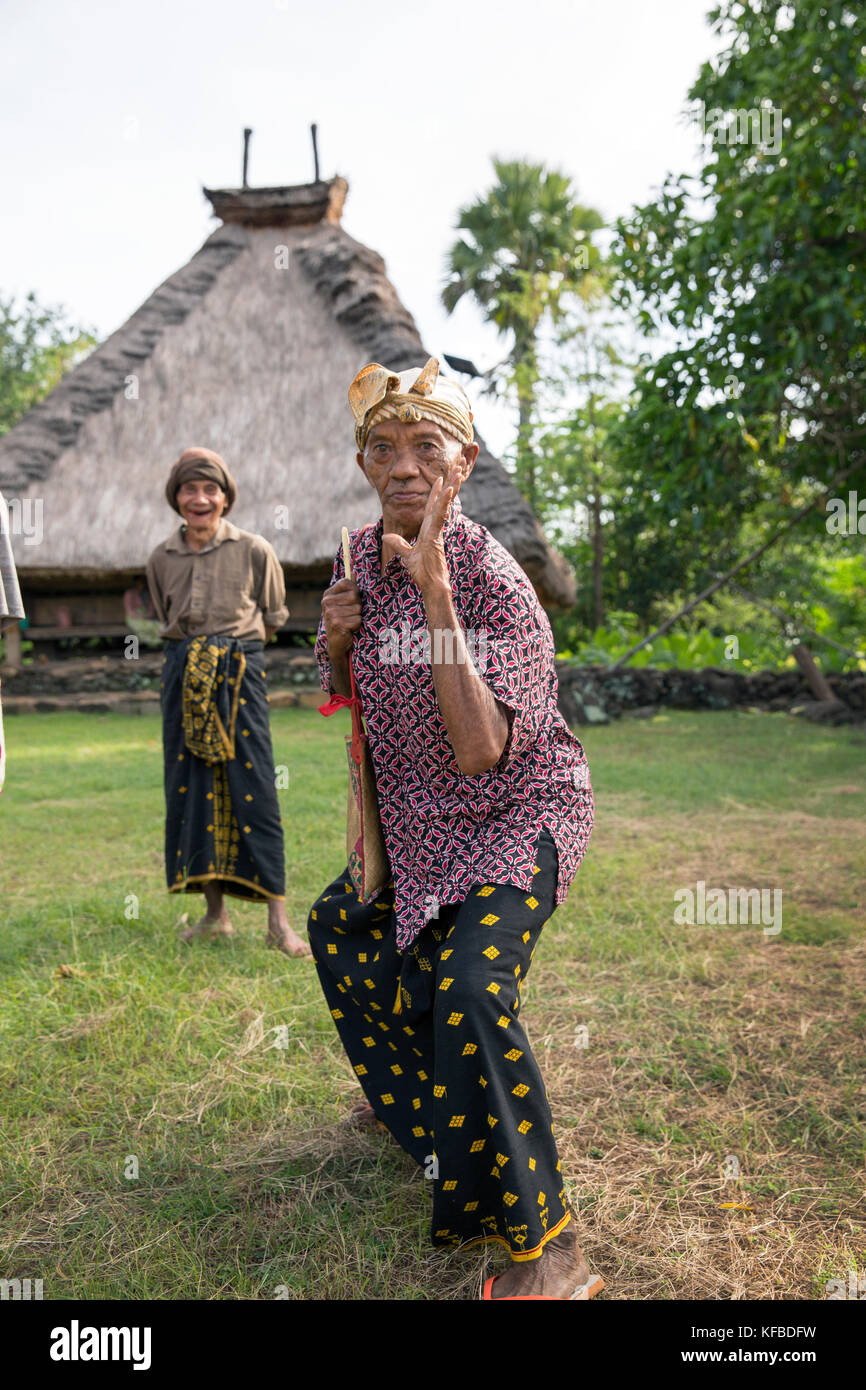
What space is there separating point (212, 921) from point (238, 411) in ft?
32.9

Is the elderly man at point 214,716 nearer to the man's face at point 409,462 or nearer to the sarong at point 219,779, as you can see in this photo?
the sarong at point 219,779

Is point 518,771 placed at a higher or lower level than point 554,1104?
higher

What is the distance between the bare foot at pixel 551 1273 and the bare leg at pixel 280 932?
6.67 feet

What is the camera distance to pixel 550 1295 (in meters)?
1.83

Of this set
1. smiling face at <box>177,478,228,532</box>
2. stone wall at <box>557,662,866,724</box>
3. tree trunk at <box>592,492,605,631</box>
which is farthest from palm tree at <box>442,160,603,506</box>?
smiling face at <box>177,478,228,532</box>

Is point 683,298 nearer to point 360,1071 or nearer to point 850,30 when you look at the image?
point 850,30

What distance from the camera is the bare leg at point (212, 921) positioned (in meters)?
3.95

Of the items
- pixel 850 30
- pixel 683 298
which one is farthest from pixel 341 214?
pixel 850 30

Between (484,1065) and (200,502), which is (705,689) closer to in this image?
(200,502)

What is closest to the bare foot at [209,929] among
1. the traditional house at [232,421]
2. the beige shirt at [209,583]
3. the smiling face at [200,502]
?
the beige shirt at [209,583]

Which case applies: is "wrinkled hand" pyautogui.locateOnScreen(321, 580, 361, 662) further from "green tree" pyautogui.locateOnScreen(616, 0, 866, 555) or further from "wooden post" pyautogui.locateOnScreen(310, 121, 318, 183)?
"wooden post" pyautogui.locateOnScreen(310, 121, 318, 183)

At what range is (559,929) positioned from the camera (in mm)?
4062
